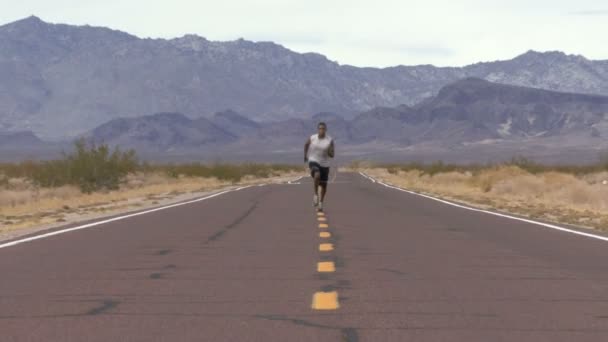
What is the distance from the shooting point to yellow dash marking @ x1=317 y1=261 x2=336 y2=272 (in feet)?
37.2

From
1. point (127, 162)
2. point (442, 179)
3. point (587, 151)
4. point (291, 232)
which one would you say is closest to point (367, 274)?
point (291, 232)

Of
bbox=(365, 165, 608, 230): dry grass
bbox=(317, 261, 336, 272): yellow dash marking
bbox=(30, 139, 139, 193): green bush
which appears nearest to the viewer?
bbox=(317, 261, 336, 272): yellow dash marking

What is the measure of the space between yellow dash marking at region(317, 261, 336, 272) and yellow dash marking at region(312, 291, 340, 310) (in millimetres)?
1782

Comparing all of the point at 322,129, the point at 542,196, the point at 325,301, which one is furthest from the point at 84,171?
the point at 325,301

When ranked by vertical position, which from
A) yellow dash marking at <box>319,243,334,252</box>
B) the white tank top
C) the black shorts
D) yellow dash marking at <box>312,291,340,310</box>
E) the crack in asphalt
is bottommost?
the crack in asphalt

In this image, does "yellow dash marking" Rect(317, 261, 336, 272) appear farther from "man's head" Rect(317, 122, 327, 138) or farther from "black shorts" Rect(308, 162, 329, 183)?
"black shorts" Rect(308, 162, 329, 183)

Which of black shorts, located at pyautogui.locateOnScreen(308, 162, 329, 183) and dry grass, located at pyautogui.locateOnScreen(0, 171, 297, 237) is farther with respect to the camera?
black shorts, located at pyautogui.locateOnScreen(308, 162, 329, 183)

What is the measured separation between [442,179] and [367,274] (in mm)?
54689

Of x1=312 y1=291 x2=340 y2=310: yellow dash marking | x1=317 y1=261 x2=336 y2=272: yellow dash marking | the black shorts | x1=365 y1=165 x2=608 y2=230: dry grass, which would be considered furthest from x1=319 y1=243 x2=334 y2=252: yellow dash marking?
the black shorts

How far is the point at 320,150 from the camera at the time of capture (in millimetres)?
23516

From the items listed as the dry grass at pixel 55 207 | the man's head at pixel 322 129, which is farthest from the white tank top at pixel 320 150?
the dry grass at pixel 55 207

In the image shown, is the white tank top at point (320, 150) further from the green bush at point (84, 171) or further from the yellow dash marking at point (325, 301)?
the green bush at point (84, 171)

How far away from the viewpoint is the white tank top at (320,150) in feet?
76.8

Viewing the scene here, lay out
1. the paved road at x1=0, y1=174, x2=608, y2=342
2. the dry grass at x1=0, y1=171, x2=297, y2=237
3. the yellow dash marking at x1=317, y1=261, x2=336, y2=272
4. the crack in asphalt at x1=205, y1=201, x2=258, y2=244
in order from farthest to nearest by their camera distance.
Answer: the dry grass at x1=0, y1=171, x2=297, y2=237 < the crack in asphalt at x1=205, y1=201, x2=258, y2=244 < the yellow dash marking at x1=317, y1=261, x2=336, y2=272 < the paved road at x1=0, y1=174, x2=608, y2=342
